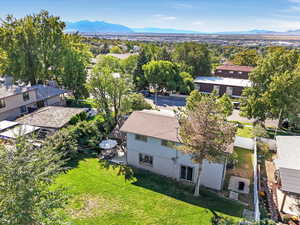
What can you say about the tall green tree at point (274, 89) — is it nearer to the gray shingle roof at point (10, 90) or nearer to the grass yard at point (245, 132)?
the grass yard at point (245, 132)

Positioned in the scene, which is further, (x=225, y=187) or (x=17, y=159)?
(x=225, y=187)

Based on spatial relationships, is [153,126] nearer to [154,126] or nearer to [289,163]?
[154,126]

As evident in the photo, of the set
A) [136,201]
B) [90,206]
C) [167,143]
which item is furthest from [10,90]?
[136,201]

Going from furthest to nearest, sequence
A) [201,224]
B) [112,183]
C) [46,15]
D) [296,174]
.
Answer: [46,15]
[112,183]
[296,174]
[201,224]

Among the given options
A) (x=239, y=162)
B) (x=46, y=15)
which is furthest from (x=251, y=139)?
(x=46, y=15)

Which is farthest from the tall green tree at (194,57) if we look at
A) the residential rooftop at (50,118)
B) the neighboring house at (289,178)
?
the neighboring house at (289,178)

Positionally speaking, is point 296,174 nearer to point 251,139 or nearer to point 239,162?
point 239,162

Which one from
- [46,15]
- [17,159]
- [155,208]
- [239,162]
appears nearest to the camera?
[17,159]

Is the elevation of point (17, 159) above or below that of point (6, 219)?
above
